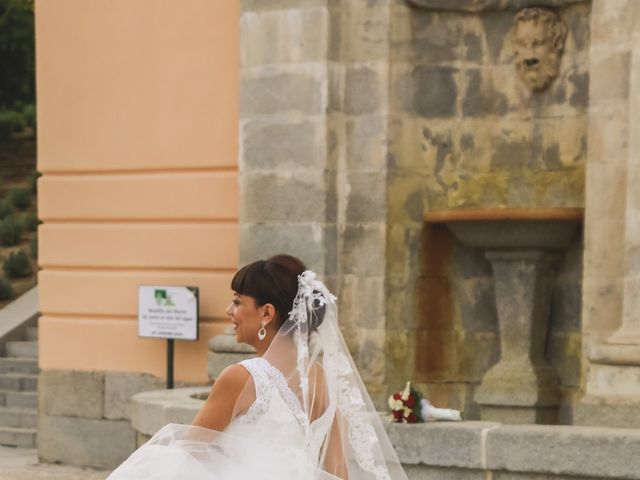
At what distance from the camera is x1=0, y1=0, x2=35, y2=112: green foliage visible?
23422mm

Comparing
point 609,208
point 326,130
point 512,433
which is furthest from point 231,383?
point 326,130

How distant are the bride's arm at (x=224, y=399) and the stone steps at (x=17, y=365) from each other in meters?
10.5

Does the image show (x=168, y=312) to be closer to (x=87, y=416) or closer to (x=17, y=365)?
(x=87, y=416)

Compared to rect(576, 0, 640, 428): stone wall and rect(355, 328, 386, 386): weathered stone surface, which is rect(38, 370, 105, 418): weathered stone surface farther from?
rect(576, 0, 640, 428): stone wall

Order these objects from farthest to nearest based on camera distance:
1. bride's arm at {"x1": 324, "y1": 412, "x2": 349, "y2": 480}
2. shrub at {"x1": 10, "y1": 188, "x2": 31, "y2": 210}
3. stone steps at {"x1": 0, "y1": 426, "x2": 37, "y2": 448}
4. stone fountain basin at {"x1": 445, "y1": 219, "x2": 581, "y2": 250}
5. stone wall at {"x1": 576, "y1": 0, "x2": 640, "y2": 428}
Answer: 1. shrub at {"x1": 10, "y1": 188, "x2": 31, "y2": 210}
2. stone steps at {"x1": 0, "y1": 426, "x2": 37, "y2": 448}
3. stone fountain basin at {"x1": 445, "y1": 219, "x2": 581, "y2": 250}
4. stone wall at {"x1": 576, "y1": 0, "x2": 640, "y2": 428}
5. bride's arm at {"x1": 324, "y1": 412, "x2": 349, "y2": 480}

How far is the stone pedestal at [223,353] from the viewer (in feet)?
35.1

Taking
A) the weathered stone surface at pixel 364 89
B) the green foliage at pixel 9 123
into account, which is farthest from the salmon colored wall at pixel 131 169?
the green foliage at pixel 9 123

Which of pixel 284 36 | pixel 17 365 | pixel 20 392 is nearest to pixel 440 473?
pixel 284 36

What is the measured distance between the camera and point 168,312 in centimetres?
1144

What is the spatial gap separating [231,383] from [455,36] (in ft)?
20.5

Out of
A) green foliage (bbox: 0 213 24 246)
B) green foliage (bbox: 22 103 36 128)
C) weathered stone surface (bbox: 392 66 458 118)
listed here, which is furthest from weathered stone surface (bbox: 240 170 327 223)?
green foliage (bbox: 22 103 36 128)

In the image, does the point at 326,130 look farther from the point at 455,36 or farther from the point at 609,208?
the point at 609,208

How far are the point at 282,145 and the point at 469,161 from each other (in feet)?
4.06

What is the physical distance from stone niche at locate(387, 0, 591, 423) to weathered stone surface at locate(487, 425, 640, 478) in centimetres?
206
